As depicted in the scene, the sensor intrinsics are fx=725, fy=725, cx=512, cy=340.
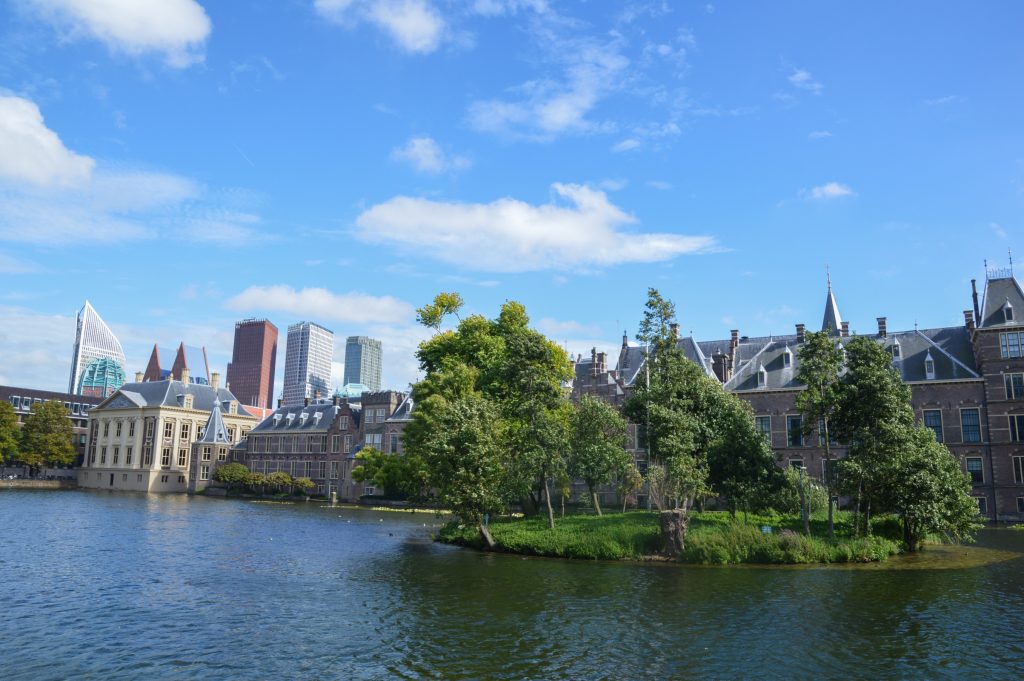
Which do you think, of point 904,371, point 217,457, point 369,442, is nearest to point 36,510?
point 369,442

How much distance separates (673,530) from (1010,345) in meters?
46.0

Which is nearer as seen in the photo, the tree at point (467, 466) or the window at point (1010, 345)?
the tree at point (467, 466)

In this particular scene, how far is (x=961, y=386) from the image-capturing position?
230 ft

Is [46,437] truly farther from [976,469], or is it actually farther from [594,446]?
[976,469]

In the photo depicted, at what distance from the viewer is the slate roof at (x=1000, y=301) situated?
223 feet

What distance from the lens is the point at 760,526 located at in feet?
154

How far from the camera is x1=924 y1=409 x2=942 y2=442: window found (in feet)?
232

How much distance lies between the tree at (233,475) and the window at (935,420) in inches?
3710

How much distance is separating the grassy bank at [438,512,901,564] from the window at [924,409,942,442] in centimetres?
2685

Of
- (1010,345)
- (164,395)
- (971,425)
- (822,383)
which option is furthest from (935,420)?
(164,395)

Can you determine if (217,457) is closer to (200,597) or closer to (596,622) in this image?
(200,597)

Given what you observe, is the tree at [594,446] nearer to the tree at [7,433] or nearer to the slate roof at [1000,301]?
the slate roof at [1000,301]

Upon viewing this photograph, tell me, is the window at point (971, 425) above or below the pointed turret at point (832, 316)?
below

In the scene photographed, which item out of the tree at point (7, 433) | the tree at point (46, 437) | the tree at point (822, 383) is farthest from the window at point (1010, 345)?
the tree at point (7, 433)
